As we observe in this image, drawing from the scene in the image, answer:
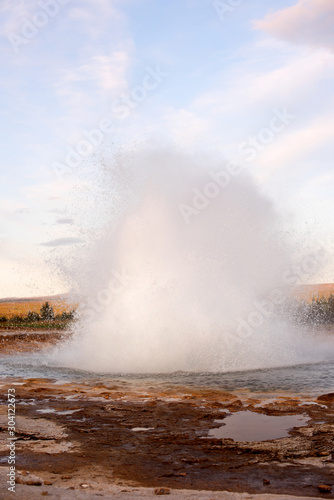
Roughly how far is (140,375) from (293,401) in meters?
6.72

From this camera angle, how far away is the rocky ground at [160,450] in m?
5.38

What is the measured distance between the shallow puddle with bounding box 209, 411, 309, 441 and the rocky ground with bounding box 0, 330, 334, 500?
20 cm

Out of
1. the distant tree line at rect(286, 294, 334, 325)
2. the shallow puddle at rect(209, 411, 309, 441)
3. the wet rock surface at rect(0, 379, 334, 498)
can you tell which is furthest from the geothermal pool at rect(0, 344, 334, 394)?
the distant tree line at rect(286, 294, 334, 325)

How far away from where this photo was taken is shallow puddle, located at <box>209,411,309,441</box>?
306 inches

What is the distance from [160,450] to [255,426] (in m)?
2.19

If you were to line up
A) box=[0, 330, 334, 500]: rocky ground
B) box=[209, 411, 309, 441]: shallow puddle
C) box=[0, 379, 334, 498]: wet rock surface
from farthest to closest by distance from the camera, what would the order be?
box=[209, 411, 309, 441]: shallow puddle → box=[0, 379, 334, 498]: wet rock surface → box=[0, 330, 334, 500]: rocky ground

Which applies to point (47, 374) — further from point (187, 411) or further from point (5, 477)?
point (5, 477)

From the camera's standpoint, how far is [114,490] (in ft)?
17.4

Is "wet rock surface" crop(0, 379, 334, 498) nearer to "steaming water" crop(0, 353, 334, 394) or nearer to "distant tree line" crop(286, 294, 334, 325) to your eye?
"steaming water" crop(0, 353, 334, 394)

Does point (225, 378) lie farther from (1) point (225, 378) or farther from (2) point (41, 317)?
(2) point (41, 317)

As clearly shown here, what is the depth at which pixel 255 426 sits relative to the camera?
8445 mm

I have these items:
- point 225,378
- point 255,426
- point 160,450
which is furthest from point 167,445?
point 225,378

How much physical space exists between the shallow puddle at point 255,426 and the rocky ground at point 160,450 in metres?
0.20

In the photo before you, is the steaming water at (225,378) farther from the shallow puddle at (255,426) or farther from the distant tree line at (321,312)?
the distant tree line at (321,312)
